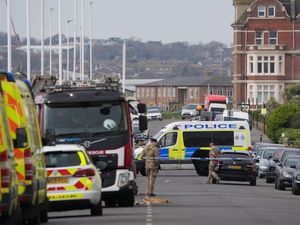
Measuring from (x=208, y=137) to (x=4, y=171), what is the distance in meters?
40.9

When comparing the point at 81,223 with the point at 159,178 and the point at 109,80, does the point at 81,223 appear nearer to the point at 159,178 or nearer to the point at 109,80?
the point at 109,80

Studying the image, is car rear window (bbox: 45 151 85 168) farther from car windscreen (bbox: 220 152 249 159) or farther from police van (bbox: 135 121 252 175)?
police van (bbox: 135 121 252 175)

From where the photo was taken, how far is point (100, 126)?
99.0ft

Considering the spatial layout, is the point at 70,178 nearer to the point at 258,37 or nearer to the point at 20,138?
the point at 20,138

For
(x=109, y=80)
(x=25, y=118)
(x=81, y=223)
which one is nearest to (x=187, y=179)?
(x=109, y=80)

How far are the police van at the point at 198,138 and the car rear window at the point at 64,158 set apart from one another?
3139 centimetres

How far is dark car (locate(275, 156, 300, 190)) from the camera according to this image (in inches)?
1721

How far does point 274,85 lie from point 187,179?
7768 centimetres

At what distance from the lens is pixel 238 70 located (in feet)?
429

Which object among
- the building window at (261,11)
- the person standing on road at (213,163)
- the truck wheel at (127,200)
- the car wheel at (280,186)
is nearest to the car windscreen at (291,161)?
the car wheel at (280,186)

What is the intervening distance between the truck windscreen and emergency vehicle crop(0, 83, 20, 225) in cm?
1178

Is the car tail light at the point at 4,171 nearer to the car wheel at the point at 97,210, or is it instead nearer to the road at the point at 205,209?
the road at the point at 205,209

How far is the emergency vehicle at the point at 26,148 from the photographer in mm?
19547

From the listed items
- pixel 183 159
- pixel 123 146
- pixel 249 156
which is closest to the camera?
pixel 123 146
